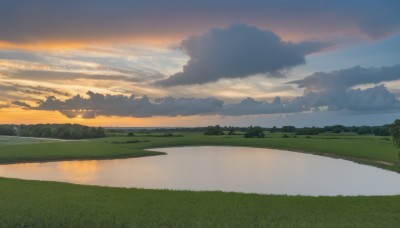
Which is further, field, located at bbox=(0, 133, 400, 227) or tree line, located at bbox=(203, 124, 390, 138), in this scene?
tree line, located at bbox=(203, 124, 390, 138)

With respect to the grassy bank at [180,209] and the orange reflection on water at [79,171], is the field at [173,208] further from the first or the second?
the orange reflection on water at [79,171]

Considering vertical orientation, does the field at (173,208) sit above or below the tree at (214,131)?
below

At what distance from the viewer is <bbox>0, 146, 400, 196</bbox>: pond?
33.6 meters

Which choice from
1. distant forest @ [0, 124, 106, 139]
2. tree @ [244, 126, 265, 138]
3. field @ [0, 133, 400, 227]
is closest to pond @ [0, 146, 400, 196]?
field @ [0, 133, 400, 227]

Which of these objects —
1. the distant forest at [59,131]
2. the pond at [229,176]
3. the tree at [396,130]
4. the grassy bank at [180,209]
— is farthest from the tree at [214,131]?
the grassy bank at [180,209]

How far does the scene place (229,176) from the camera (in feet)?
133

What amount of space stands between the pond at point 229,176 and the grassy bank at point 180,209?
677 centimetres

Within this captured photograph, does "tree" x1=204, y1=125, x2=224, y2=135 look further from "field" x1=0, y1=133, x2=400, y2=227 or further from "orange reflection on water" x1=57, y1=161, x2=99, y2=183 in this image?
"field" x1=0, y1=133, x2=400, y2=227

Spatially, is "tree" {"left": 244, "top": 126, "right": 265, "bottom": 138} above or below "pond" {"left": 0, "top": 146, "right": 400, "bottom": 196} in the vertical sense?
above

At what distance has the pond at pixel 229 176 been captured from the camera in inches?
1324

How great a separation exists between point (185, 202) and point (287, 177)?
1952 cm

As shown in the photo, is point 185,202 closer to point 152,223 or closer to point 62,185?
point 152,223

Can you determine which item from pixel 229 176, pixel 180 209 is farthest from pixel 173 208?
pixel 229 176

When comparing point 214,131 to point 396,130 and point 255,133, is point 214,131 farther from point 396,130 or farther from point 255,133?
point 396,130
